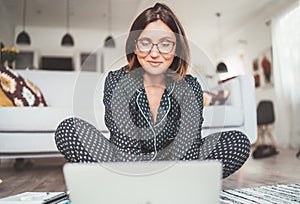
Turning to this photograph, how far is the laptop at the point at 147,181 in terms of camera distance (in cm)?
49

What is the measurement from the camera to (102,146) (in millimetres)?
774

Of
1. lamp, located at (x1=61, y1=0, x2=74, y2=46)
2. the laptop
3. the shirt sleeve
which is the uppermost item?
lamp, located at (x1=61, y1=0, x2=74, y2=46)

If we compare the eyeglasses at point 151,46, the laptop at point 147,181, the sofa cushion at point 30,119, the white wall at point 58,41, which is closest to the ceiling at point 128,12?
the white wall at point 58,41

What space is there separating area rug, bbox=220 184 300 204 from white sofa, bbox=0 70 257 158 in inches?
9.7

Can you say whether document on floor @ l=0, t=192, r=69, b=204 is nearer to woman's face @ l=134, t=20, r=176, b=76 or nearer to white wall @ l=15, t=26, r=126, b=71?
woman's face @ l=134, t=20, r=176, b=76

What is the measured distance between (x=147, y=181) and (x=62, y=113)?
1.27m

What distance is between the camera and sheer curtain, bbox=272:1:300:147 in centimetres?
390

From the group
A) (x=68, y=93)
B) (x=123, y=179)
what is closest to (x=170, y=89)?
(x=123, y=179)

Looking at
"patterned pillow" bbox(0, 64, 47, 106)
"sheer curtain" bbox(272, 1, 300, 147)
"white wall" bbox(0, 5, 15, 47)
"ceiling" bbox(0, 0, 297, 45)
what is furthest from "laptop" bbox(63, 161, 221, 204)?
"white wall" bbox(0, 5, 15, 47)

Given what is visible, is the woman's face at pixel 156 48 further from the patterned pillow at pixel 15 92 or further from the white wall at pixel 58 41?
the white wall at pixel 58 41

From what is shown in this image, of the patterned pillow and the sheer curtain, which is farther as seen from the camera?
the sheer curtain

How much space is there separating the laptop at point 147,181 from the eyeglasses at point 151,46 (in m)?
0.25

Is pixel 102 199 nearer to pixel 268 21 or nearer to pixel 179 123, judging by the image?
pixel 179 123

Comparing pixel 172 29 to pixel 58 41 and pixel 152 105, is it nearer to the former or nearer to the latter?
pixel 152 105
